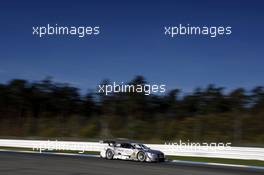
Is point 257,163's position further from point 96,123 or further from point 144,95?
point 144,95

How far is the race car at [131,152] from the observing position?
2129 cm

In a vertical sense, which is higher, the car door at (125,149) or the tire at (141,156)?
the car door at (125,149)

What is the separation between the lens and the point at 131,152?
22.0 m

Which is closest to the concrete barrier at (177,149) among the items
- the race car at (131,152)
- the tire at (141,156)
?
the race car at (131,152)

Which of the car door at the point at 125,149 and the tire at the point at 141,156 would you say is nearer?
the tire at the point at 141,156

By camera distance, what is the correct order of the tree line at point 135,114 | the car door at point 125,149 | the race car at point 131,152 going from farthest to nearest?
the tree line at point 135,114, the car door at point 125,149, the race car at point 131,152

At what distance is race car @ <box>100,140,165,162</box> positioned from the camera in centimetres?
2129

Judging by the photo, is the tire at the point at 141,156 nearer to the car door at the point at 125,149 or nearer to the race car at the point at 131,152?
the race car at the point at 131,152

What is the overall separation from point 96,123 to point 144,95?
47.0 ft

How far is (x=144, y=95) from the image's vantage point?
173 feet

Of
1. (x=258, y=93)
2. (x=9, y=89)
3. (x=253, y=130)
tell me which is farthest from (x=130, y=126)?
(x=9, y=89)

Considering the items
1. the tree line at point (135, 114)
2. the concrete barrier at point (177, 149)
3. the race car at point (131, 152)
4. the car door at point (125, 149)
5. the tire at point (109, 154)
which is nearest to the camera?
the race car at point (131, 152)

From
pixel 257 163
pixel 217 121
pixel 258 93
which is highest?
pixel 258 93

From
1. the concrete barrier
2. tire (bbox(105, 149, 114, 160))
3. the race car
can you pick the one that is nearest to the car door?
the race car
